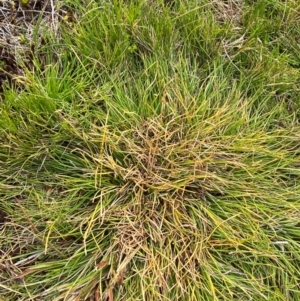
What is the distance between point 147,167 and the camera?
1.42m

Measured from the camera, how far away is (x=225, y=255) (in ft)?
4.62

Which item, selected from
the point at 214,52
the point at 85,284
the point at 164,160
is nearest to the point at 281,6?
the point at 214,52

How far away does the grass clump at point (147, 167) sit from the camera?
1.36m

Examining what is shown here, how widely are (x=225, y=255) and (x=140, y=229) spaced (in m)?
0.26

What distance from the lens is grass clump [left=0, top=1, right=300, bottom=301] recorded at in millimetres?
1361

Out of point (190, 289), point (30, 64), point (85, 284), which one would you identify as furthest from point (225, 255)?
point (30, 64)

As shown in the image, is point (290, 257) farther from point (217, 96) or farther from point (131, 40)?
point (131, 40)

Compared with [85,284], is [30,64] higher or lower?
higher

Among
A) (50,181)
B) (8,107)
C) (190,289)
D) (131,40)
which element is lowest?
(190,289)

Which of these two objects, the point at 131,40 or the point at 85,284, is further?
the point at 131,40

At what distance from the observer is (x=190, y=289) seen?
1358 millimetres

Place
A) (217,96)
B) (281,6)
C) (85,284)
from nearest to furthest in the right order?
(85,284) → (217,96) → (281,6)

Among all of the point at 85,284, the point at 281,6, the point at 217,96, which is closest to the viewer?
the point at 85,284

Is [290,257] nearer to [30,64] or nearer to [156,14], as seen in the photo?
[156,14]
